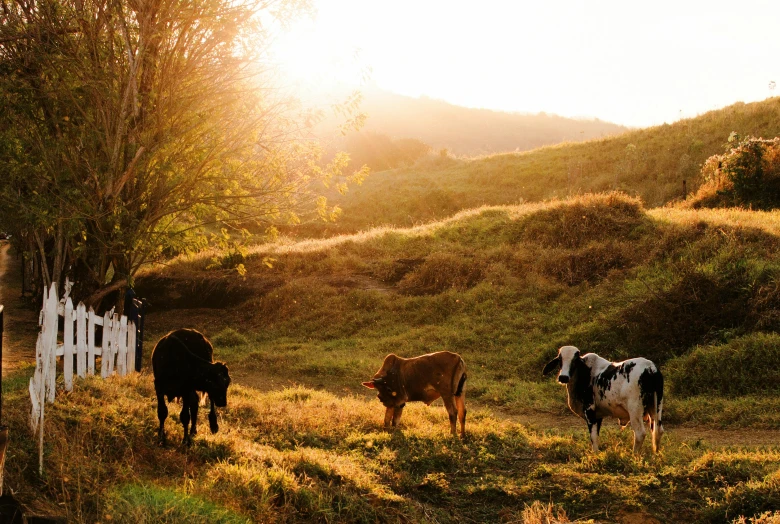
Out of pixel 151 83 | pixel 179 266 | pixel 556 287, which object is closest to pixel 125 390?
pixel 151 83

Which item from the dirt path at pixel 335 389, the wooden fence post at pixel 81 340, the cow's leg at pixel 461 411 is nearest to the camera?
the cow's leg at pixel 461 411

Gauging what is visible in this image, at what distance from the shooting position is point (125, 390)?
10289mm

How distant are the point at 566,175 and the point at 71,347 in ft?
103

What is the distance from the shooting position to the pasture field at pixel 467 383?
6539 millimetres

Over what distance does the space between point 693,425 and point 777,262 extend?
273 inches

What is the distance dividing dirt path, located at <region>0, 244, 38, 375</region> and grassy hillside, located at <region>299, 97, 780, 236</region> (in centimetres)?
1486

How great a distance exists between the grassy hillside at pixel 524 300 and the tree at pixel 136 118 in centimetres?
498

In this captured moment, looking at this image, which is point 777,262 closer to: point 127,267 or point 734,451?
point 734,451

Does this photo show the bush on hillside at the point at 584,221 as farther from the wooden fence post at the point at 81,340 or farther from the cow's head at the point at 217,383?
the cow's head at the point at 217,383

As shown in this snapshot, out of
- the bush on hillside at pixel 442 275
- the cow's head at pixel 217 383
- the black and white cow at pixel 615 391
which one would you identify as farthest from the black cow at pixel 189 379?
the bush on hillside at pixel 442 275

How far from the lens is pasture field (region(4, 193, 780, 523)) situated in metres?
6.54

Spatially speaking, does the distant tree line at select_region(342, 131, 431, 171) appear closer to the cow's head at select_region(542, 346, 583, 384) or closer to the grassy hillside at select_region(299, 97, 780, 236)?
the grassy hillside at select_region(299, 97, 780, 236)

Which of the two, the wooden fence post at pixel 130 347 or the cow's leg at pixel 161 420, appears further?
the wooden fence post at pixel 130 347

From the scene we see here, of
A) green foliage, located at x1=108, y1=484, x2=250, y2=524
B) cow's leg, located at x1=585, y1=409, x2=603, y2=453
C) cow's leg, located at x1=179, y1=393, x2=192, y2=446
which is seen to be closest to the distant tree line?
cow's leg, located at x1=585, y1=409, x2=603, y2=453
